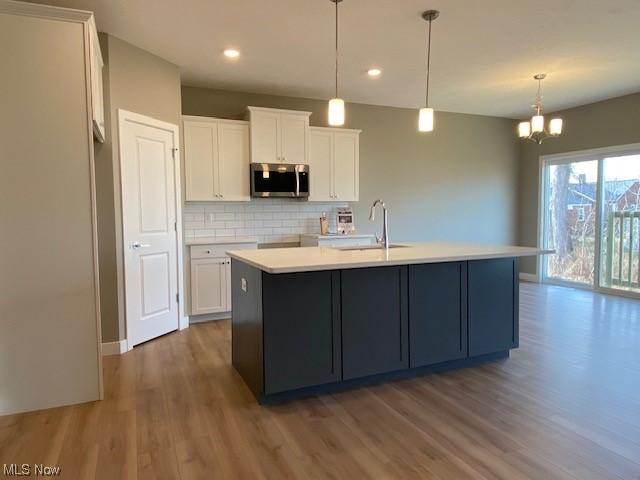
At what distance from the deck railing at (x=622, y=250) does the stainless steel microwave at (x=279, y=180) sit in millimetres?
4488

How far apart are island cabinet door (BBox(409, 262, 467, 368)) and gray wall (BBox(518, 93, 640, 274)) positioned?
4.36 metres

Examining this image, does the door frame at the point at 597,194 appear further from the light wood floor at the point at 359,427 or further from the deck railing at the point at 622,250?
the light wood floor at the point at 359,427

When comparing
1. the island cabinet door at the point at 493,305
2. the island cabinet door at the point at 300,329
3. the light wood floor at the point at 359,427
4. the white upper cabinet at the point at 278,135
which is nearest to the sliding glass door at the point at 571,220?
the light wood floor at the point at 359,427

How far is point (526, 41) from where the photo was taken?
381 centimetres

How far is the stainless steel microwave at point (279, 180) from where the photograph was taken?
496 centimetres

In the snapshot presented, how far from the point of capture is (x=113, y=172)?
3650 mm

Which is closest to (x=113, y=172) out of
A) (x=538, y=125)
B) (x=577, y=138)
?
(x=538, y=125)

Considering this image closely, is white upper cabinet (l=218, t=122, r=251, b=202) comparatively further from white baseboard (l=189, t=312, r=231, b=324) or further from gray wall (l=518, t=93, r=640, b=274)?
gray wall (l=518, t=93, r=640, b=274)

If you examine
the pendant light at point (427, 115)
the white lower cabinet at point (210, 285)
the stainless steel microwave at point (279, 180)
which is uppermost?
the pendant light at point (427, 115)

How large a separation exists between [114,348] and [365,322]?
2.30 metres

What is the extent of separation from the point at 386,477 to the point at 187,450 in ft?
3.36

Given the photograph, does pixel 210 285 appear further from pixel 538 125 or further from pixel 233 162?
pixel 538 125

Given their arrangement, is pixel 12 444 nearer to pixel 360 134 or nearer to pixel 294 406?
pixel 294 406

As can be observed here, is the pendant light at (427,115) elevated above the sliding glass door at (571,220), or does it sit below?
above
